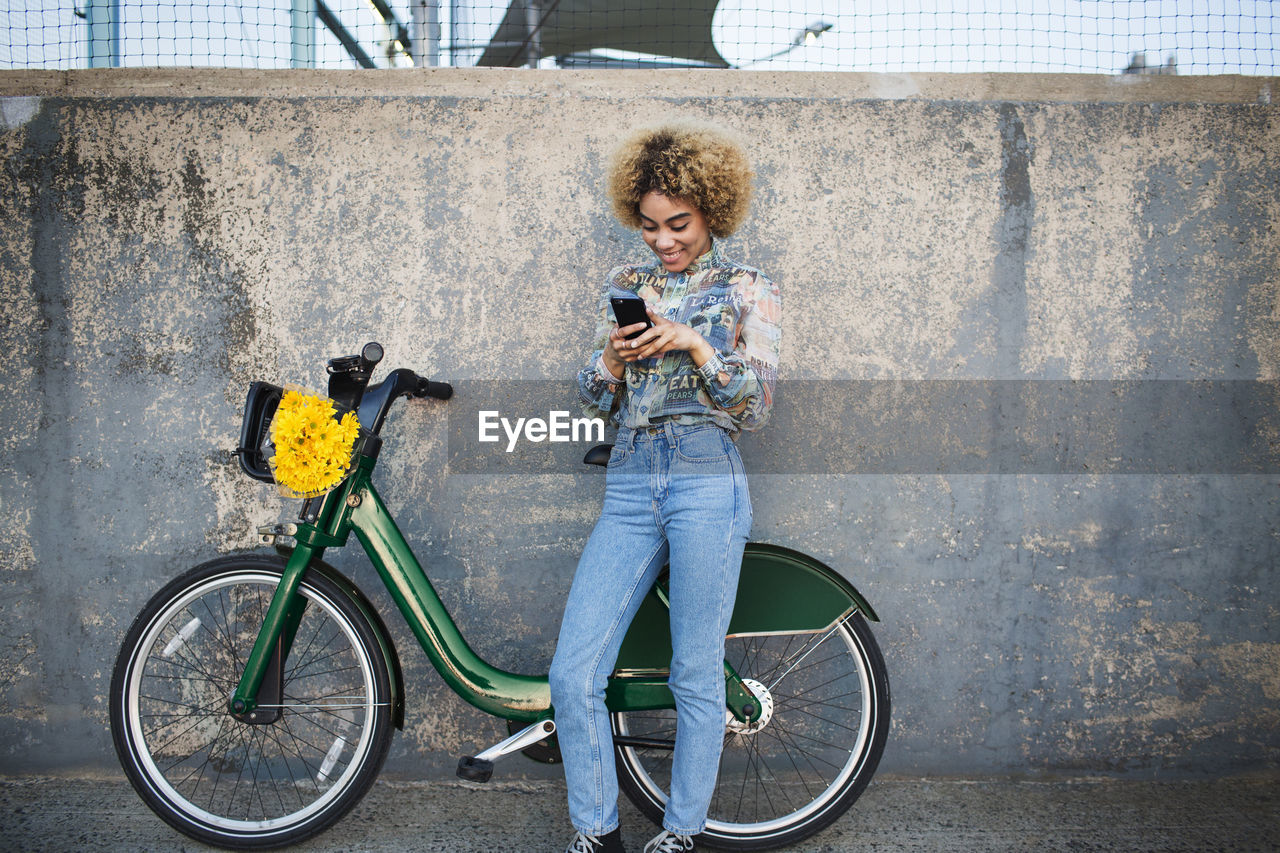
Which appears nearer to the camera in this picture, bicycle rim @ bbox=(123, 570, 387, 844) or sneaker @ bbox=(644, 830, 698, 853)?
sneaker @ bbox=(644, 830, 698, 853)

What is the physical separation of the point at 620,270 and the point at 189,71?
179 cm

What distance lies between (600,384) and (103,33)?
239 centimetres

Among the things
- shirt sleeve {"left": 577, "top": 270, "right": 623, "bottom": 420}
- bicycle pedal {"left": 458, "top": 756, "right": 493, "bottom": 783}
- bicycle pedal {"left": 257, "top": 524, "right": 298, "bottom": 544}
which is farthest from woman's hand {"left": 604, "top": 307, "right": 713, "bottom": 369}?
bicycle pedal {"left": 458, "top": 756, "right": 493, "bottom": 783}

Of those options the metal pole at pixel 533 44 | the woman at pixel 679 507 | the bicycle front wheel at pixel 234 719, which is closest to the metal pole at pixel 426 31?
the metal pole at pixel 533 44

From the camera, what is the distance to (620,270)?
2059mm

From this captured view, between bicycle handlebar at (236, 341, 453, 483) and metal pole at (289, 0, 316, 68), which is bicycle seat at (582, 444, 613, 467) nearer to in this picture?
bicycle handlebar at (236, 341, 453, 483)

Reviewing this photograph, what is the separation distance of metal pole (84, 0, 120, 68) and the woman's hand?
2.27 metres

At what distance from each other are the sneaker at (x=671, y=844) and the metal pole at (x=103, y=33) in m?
3.10

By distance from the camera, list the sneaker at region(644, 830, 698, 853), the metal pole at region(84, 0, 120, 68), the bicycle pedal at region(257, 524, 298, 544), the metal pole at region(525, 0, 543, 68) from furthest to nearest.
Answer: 1. the metal pole at region(525, 0, 543, 68)
2. the metal pole at region(84, 0, 120, 68)
3. the bicycle pedal at region(257, 524, 298, 544)
4. the sneaker at region(644, 830, 698, 853)

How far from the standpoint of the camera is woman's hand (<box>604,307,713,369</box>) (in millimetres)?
1690

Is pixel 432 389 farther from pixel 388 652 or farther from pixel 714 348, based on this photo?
pixel 714 348

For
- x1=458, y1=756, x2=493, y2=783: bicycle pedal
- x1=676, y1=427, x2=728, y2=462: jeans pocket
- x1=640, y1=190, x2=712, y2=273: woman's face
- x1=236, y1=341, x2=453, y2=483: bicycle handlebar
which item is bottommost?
x1=458, y1=756, x2=493, y2=783: bicycle pedal

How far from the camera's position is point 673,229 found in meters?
1.88

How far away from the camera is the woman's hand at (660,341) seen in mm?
1690
